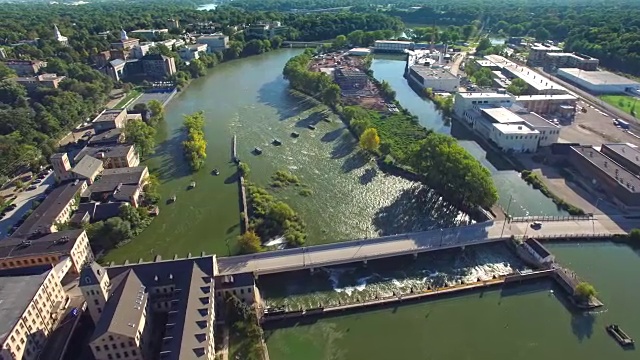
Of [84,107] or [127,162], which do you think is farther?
[84,107]

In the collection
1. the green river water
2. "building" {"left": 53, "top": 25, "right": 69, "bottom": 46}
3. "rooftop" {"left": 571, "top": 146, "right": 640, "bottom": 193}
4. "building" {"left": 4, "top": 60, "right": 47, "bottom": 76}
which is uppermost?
"building" {"left": 53, "top": 25, "right": 69, "bottom": 46}

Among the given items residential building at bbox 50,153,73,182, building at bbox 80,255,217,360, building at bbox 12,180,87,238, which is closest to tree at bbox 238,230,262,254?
building at bbox 80,255,217,360

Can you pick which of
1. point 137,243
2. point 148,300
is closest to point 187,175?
point 137,243

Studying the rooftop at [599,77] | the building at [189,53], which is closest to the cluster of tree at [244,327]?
the rooftop at [599,77]

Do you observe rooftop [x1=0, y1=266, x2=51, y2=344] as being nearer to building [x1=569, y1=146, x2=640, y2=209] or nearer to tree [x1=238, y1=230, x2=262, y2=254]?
tree [x1=238, y1=230, x2=262, y2=254]

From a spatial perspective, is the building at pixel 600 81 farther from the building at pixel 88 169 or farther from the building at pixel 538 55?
the building at pixel 88 169

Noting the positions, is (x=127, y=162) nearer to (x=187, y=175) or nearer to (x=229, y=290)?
(x=187, y=175)
